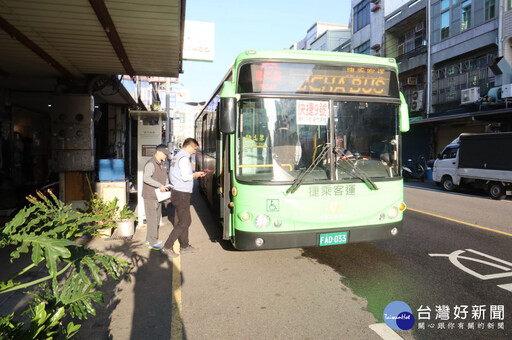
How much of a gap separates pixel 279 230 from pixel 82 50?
214 inches

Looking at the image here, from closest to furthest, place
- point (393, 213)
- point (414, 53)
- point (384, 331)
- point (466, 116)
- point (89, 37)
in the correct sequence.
Answer: point (384, 331) < point (393, 213) < point (89, 37) < point (466, 116) < point (414, 53)

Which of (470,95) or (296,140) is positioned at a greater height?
(470,95)

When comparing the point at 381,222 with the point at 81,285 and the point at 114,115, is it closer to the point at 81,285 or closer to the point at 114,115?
the point at 81,285

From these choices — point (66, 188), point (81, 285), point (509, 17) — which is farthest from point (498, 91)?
point (81, 285)

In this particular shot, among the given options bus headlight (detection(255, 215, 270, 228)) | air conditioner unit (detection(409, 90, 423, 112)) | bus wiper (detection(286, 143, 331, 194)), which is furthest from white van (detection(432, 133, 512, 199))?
bus headlight (detection(255, 215, 270, 228))

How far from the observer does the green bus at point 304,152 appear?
4.62 m

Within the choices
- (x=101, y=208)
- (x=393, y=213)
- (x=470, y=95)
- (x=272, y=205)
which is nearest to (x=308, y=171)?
(x=272, y=205)

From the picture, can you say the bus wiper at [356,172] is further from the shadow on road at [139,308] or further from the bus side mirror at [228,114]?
the shadow on road at [139,308]

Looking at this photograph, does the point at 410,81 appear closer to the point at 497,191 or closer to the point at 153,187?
the point at 497,191

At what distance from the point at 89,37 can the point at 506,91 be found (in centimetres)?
1988

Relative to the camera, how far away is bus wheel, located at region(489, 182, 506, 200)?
Answer: 1259 centimetres

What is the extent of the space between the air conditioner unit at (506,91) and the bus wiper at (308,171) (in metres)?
18.0

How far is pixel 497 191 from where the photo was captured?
12.7m

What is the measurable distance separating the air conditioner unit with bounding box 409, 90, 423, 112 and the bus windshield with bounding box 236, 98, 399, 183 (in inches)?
939
